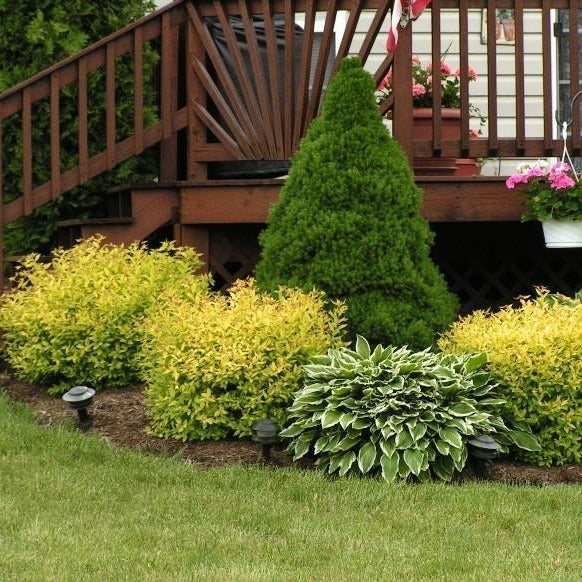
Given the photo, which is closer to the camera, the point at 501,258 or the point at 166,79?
the point at 166,79

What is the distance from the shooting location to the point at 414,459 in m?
5.42

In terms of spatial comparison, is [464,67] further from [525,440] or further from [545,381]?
[525,440]

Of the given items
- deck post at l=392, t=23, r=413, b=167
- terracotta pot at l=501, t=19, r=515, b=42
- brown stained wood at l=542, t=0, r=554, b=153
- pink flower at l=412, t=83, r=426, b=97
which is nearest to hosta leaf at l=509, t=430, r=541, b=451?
deck post at l=392, t=23, r=413, b=167

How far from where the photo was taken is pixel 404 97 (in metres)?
7.66

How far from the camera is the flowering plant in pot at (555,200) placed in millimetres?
7152

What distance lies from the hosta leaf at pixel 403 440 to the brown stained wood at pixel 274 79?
2.79 m

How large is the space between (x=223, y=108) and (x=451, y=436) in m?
3.21

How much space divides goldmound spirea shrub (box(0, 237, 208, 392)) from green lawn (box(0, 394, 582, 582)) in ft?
3.95

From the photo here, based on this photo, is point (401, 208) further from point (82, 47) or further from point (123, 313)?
point (82, 47)

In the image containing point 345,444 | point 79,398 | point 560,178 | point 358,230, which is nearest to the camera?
point 345,444

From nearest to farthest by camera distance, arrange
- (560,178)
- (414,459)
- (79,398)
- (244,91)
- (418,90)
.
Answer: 1. (414,459)
2. (79,398)
3. (560,178)
4. (244,91)
5. (418,90)

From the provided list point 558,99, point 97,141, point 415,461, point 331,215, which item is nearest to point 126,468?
point 415,461

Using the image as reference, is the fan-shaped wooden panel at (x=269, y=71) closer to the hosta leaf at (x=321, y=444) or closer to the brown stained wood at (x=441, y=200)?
the brown stained wood at (x=441, y=200)

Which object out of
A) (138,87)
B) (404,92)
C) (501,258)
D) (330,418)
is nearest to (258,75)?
(138,87)
